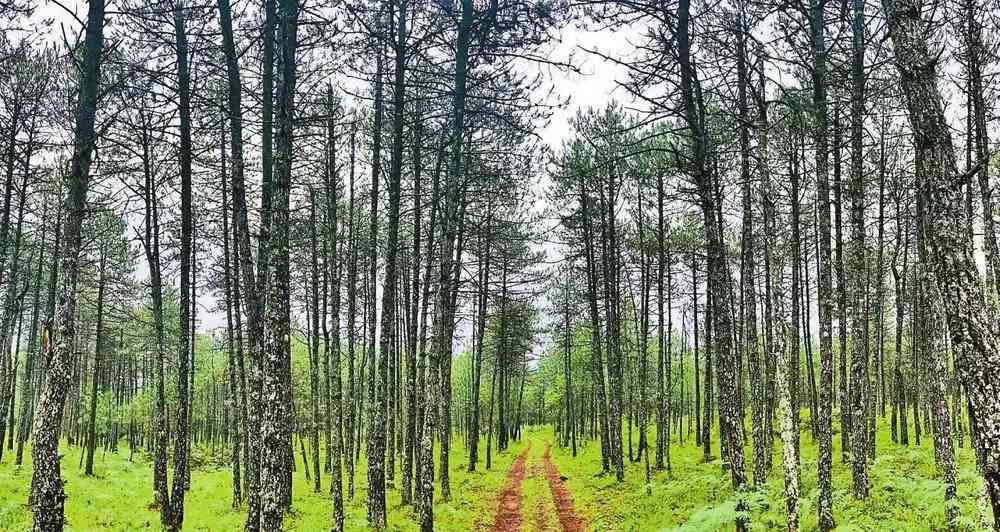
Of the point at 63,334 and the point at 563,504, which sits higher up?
the point at 63,334

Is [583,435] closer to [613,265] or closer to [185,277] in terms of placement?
[613,265]

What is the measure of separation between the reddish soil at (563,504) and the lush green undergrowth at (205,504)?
2.03 m

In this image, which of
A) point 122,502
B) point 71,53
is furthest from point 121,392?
point 71,53

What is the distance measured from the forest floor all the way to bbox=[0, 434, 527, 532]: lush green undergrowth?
0.03 meters

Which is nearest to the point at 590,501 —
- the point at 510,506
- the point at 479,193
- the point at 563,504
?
the point at 563,504

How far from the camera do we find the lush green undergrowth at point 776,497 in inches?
399

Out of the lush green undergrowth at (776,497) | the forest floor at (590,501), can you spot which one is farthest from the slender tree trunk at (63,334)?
the lush green undergrowth at (776,497)

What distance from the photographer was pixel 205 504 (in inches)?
775

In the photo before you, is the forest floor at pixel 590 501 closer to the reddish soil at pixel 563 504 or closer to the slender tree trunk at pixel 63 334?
the reddish soil at pixel 563 504

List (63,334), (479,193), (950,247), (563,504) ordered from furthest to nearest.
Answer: (563,504) < (479,193) < (63,334) < (950,247)

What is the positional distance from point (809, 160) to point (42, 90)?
2190cm

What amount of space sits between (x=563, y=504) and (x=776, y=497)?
7083mm

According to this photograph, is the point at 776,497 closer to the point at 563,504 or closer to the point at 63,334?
the point at 563,504

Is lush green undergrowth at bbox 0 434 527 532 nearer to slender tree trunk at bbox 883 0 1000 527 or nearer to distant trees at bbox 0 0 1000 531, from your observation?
distant trees at bbox 0 0 1000 531
